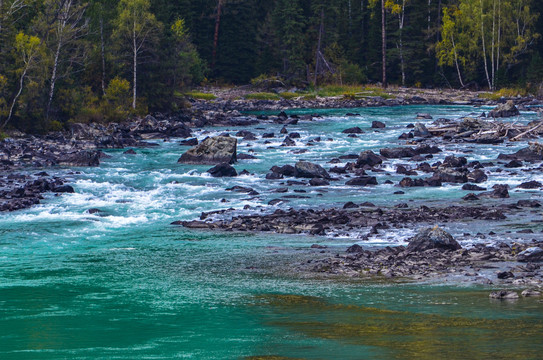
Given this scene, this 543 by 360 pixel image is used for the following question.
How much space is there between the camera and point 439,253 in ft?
53.0

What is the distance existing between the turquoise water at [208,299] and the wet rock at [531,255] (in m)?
2.00

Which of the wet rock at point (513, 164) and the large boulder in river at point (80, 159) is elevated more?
the large boulder in river at point (80, 159)

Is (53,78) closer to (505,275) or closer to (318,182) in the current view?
(318,182)

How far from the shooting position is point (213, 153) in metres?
35.9

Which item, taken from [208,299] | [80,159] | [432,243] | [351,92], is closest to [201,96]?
[351,92]

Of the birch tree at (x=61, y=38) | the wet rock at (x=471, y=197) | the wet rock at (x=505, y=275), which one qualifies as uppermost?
the birch tree at (x=61, y=38)

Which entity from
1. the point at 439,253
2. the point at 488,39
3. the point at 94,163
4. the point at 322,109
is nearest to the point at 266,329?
the point at 439,253

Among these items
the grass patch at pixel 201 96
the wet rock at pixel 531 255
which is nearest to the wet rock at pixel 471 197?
the wet rock at pixel 531 255

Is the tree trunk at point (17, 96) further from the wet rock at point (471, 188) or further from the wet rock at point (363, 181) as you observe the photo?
the wet rock at point (471, 188)

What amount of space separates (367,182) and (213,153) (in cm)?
1002

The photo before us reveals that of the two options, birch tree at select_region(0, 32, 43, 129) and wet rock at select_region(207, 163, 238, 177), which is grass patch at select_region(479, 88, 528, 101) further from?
wet rock at select_region(207, 163, 238, 177)

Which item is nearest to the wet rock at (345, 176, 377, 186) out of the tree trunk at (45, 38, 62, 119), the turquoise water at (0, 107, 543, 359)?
the turquoise water at (0, 107, 543, 359)

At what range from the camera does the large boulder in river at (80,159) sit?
34531 millimetres

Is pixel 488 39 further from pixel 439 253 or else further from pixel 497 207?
pixel 439 253
